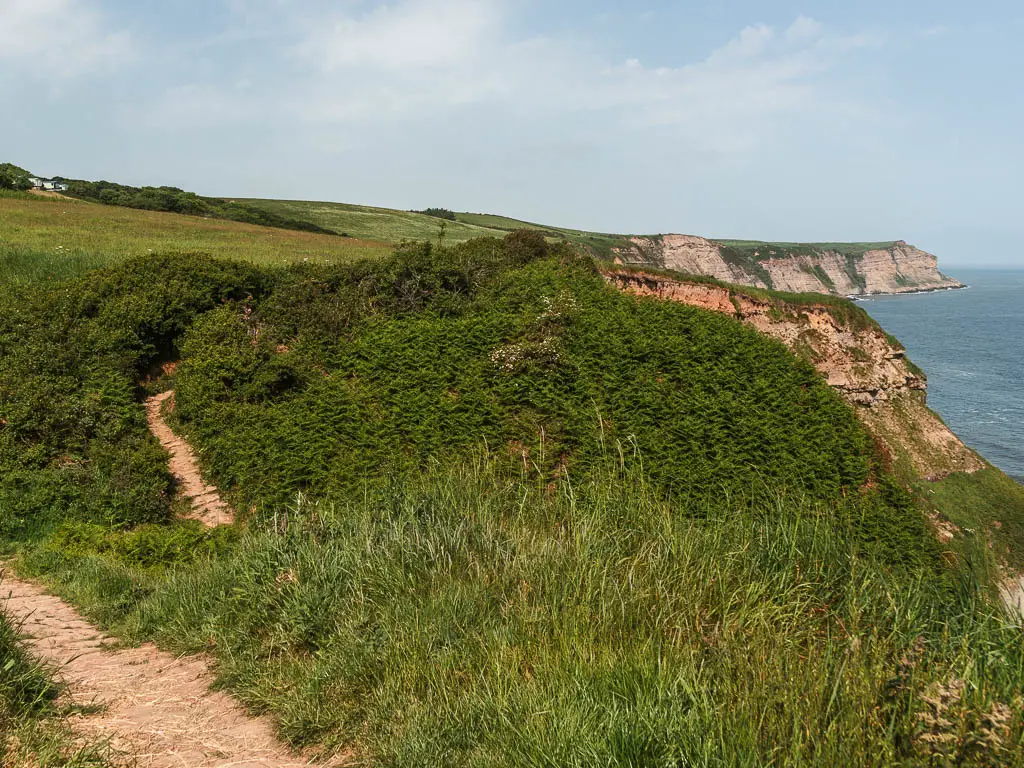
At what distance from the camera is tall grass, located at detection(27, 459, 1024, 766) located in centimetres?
287

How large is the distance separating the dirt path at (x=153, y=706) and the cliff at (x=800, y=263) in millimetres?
58641

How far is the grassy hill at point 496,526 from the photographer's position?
3.15 meters

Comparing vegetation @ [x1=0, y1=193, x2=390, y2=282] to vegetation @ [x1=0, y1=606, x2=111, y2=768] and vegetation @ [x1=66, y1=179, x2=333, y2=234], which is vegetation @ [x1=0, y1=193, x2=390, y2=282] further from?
vegetation @ [x1=0, y1=606, x2=111, y2=768]

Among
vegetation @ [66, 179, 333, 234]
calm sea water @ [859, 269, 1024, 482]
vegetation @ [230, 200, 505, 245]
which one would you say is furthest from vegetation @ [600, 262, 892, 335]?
vegetation @ [66, 179, 333, 234]

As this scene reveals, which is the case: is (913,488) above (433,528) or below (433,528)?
below

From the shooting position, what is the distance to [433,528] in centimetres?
525

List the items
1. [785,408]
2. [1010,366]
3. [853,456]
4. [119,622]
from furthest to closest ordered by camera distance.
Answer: [1010,366]
[785,408]
[853,456]
[119,622]

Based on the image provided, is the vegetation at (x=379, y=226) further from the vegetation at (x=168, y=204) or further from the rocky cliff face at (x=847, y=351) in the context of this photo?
the rocky cliff face at (x=847, y=351)

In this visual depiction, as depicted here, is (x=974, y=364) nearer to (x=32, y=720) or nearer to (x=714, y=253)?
(x=714, y=253)

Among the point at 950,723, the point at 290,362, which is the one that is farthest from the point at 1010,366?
the point at 950,723

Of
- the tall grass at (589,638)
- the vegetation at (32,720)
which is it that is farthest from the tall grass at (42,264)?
the vegetation at (32,720)

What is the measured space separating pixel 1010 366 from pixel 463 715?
229 ft

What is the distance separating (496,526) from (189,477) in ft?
24.2

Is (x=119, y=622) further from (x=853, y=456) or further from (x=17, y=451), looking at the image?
(x=853, y=456)
